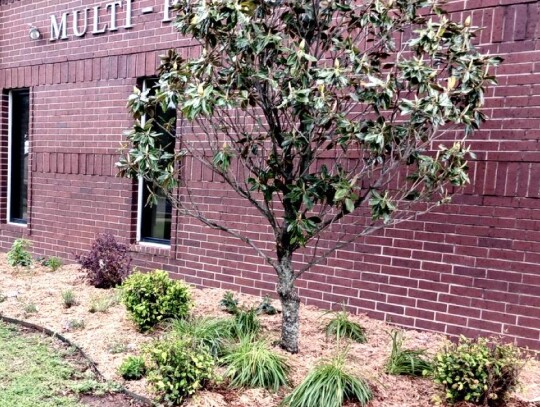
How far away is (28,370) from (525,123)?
4465 millimetres

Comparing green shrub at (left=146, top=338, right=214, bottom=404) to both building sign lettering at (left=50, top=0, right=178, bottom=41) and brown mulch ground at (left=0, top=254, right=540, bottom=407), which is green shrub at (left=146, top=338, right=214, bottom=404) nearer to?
brown mulch ground at (left=0, top=254, right=540, bottom=407)

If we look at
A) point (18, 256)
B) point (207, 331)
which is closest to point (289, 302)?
point (207, 331)

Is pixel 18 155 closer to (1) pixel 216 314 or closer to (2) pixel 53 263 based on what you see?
(2) pixel 53 263

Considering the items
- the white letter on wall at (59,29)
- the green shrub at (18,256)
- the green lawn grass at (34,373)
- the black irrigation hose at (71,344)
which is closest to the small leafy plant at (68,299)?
the black irrigation hose at (71,344)

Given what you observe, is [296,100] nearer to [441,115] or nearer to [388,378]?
[441,115]

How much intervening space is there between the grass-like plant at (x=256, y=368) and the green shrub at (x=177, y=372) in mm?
220

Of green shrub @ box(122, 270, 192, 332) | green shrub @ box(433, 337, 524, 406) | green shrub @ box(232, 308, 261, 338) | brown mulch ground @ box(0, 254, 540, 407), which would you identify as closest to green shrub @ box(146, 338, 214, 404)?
brown mulch ground @ box(0, 254, 540, 407)

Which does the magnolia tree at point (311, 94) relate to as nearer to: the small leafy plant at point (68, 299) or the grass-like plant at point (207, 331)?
the grass-like plant at point (207, 331)

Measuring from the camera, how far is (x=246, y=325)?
Answer: 14.3 feet

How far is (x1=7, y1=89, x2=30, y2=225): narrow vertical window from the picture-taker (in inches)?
331

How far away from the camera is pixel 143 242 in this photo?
6.93 m

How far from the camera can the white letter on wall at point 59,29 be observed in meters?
7.46

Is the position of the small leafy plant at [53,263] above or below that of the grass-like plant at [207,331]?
below

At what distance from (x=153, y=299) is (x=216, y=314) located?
0.71m
